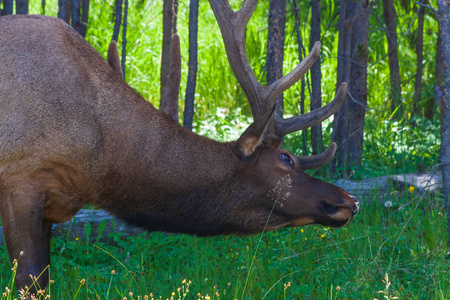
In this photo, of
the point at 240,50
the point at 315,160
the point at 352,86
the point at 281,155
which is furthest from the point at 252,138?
the point at 352,86

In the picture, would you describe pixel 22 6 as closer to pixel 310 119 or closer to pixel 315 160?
pixel 310 119

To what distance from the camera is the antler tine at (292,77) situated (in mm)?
4160

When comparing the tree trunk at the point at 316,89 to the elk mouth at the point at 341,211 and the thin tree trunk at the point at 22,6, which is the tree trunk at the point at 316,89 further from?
the thin tree trunk at the point at 22,6

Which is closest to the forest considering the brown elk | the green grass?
the green grass

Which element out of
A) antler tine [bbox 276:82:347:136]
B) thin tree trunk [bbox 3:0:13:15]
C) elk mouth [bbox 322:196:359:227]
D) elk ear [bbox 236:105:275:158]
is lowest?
elk mouth [bbox 322:196:359:227]

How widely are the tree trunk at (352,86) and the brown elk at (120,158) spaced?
198 cm

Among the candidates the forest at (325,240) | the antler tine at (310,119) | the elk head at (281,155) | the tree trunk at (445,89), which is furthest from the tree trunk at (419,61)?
the elk head at (281,155)

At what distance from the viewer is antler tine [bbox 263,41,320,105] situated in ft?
13.6

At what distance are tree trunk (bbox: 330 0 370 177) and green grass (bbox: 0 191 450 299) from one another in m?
1.02

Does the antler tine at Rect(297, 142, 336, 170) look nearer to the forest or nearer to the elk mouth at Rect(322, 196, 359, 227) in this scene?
the elk mouth at Rect(322, 196, 359, 227)

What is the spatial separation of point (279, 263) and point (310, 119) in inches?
39.4

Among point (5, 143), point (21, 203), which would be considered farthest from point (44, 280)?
point (5, 143)

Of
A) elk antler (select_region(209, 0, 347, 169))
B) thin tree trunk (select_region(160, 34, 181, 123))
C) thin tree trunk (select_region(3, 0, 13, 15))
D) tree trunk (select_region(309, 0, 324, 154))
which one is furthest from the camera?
tree trunk (select_region(309, 0, 324, 154))

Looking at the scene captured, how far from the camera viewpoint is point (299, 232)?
16.3 ft
